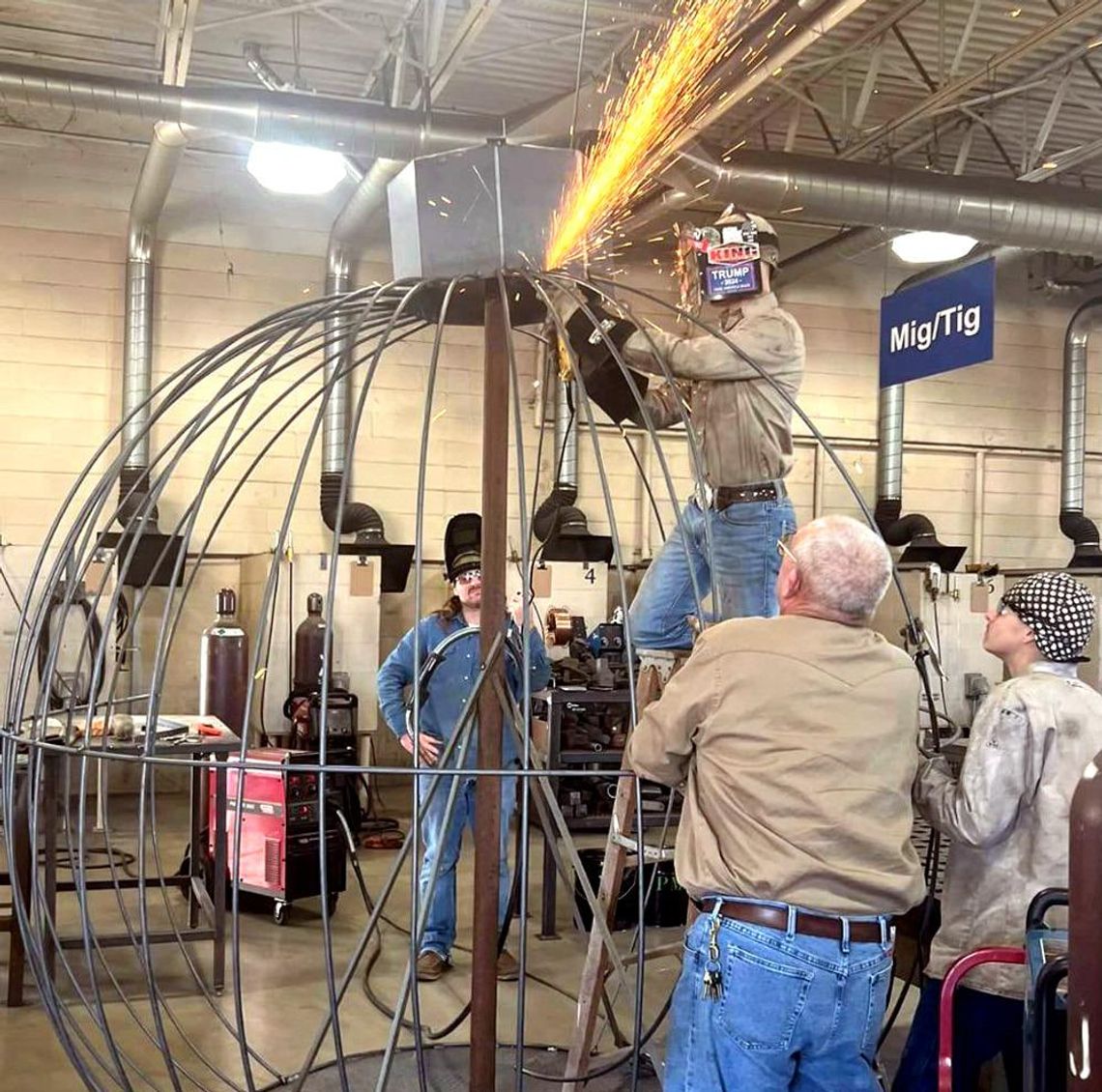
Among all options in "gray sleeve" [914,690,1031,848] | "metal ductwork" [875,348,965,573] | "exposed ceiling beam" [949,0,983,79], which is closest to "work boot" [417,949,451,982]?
"gray sleeve" [914,690,1031,848]

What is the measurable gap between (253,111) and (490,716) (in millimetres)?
4789

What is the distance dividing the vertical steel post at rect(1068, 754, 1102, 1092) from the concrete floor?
2130 millimetres

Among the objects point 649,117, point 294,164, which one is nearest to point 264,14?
point 294,164

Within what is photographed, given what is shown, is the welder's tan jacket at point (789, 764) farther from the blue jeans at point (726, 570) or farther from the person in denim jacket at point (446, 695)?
the person in denim jacket at point (446, 695)

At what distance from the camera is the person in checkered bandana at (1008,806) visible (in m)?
2.13

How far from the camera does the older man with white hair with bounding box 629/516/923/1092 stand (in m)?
1.79

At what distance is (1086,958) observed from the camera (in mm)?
706

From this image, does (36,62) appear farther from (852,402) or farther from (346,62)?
(852,402)

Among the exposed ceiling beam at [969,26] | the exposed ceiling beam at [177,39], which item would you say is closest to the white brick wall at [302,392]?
the exposed ceiling beam at [177,39]

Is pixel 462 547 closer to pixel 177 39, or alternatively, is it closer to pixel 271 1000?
pixel 271 1000

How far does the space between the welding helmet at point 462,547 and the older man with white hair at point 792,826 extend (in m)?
2.04

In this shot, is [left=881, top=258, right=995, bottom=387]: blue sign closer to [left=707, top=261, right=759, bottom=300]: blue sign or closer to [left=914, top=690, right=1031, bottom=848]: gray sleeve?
[left=707, top=261, right=759, bottom=300]: blue sign

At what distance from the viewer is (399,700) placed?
3982 mm

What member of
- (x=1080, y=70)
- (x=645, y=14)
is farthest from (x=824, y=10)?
(x=1080, y=70)
